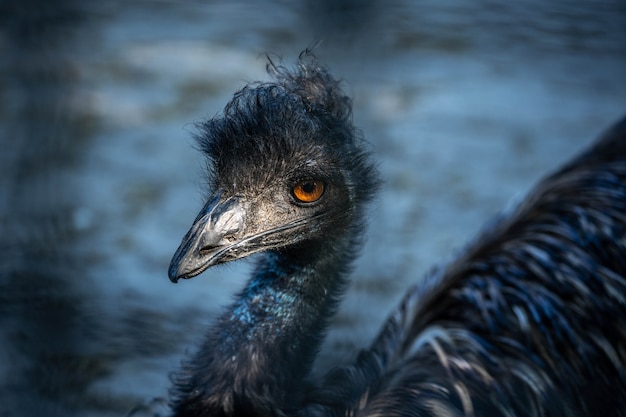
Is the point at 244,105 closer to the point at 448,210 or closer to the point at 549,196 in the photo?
the point at 549,196

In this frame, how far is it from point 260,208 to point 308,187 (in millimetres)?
126

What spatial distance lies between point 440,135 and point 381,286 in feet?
4.46

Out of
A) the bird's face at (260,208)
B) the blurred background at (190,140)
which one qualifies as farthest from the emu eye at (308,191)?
the blurred background at (190,140)

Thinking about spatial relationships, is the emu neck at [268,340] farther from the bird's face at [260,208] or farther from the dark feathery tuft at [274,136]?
the dark feathery tuft at [274,136]

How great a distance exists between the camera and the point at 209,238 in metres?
1.96

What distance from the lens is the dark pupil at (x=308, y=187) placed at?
Result: 83.2 inches

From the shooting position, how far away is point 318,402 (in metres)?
2.12

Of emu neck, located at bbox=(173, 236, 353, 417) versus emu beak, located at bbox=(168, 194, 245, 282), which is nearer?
emu beak, located at bbox=(168, 194, 245, 282)

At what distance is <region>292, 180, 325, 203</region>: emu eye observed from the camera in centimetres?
210

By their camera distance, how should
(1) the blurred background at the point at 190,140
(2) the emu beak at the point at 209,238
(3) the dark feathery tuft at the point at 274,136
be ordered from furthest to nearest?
(1) the blurred background at the point at 190,140 → (3) the dark feathery tuft at the point at 274,136 → (2) the emu beak at the point at 209,238

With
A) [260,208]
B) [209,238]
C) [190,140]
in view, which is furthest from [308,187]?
[190,140]

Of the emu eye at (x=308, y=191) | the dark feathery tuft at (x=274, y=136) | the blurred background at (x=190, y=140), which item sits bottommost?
the blurred background at (x=190, y=140)

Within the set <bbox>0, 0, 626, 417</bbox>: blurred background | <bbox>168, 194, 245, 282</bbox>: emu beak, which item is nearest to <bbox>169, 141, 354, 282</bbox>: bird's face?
Answer: <bbox>168, 194, 245, 282</bbox>: emu beak

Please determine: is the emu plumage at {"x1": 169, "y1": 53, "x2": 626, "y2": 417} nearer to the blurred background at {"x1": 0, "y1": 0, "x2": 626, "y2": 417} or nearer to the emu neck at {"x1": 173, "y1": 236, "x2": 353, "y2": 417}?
the emu neck at {"x1": 173, "y1": 236, "x2": 353, "y2": 417}
